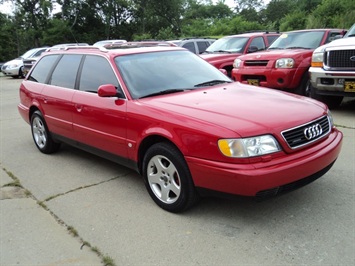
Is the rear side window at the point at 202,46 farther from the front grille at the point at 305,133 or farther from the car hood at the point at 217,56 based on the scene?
the front grille at the point at 305,133

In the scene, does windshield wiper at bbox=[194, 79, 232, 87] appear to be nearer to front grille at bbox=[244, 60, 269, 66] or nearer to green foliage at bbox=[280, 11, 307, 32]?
front grille at bbox=[244, 60, 269, 66]

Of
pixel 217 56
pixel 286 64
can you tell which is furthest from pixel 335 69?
pixel 217 56

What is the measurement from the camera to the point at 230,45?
434 inches

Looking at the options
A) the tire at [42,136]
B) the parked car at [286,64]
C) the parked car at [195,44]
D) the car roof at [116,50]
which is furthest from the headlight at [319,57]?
the parked car at [195,44]

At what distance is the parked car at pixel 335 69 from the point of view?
262 inches

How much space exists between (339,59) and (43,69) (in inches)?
201

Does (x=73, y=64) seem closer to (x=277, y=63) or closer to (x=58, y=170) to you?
(x=58, y=170)

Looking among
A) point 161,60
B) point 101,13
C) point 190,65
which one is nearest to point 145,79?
point 161,60

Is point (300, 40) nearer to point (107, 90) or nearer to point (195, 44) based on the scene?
point (195, 44)

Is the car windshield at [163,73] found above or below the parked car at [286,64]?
above

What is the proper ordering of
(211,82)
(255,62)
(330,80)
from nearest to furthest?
1. (211,82)
2. (330,80)
3. (255,62)

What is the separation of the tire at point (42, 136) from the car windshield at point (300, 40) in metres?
5.89

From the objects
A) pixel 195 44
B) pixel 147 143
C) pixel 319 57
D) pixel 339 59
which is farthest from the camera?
pixel 195 44

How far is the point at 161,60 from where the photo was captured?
447 cm
